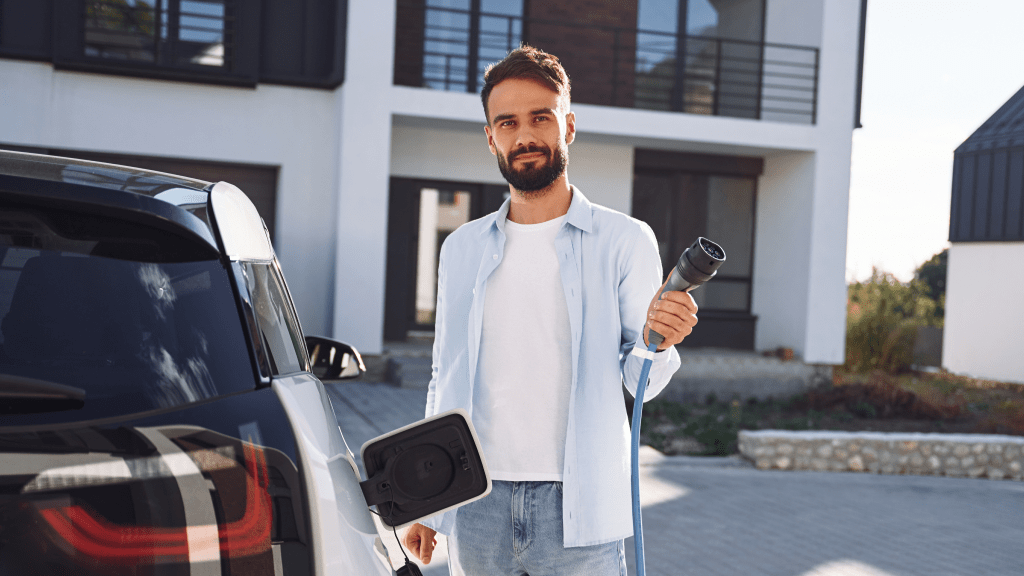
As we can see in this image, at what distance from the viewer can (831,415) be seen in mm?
10609

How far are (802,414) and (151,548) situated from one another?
35.3 feet

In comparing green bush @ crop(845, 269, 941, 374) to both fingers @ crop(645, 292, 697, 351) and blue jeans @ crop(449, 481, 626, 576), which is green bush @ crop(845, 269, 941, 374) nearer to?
blue jeans @ crop(449, 481, 626, 576)

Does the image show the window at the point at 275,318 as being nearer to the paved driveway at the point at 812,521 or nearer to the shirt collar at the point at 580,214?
the shirt collar at the point at 580,214

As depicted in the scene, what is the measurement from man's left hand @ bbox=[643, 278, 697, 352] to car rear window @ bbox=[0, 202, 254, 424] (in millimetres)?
903

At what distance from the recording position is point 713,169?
14391 millimetres

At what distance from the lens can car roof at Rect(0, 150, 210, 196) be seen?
121cm

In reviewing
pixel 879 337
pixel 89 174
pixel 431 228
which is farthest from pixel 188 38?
pixel 879 337

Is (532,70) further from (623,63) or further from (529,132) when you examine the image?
(623,63)

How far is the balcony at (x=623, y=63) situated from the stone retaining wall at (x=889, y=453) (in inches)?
254

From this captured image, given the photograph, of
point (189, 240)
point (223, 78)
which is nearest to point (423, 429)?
point (189, 240)

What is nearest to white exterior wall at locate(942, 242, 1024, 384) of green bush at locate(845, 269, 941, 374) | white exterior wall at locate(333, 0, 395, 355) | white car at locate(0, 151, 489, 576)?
green bush at locate(845, 269, 941, 374)

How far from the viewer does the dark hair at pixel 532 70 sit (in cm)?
206

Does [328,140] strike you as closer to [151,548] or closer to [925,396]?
[925,396]

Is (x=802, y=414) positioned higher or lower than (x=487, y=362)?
lower
